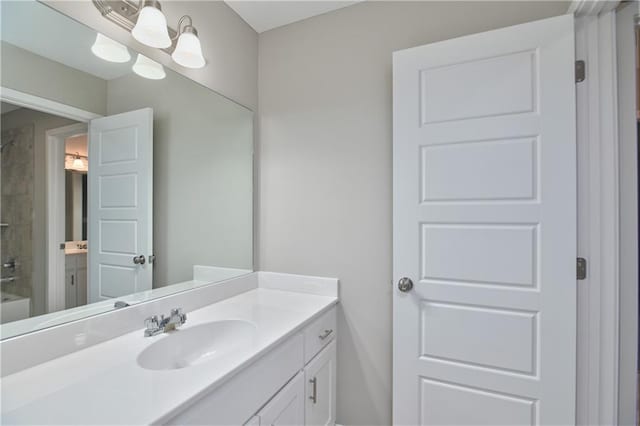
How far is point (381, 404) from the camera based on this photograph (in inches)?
61.6

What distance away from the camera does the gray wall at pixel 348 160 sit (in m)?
1.56

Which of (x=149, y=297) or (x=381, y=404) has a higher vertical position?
(x=149, y=297)

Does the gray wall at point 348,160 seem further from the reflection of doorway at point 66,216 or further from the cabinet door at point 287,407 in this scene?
the reflection of doorway at point 66,216

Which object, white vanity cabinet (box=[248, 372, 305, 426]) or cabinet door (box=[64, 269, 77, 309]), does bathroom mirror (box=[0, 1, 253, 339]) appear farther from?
white vanity cabinet (box=[248, 372, 305, 426])

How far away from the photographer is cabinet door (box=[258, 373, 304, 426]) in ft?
3.37

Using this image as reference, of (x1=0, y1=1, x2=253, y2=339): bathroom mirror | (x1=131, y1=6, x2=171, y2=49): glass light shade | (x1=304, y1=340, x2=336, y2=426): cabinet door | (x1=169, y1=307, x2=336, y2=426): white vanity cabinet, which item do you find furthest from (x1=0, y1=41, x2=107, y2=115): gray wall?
(x1=304, y1=340, x2=336, y2=426): cabinet door

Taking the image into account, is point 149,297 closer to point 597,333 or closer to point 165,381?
point 165,381

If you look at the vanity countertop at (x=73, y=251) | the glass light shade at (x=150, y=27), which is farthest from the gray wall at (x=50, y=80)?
the vanity countertop at (x=73, y=251)

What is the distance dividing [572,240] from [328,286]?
45.1 inches

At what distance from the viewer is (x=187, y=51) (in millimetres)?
1323

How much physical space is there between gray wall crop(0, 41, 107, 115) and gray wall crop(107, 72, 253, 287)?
48mm

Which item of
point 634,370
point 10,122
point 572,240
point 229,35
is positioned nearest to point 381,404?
point 634,370

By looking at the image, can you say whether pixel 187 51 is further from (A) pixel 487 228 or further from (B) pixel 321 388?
(B) pixel 321 388

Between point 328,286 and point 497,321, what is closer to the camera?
point 497,321
